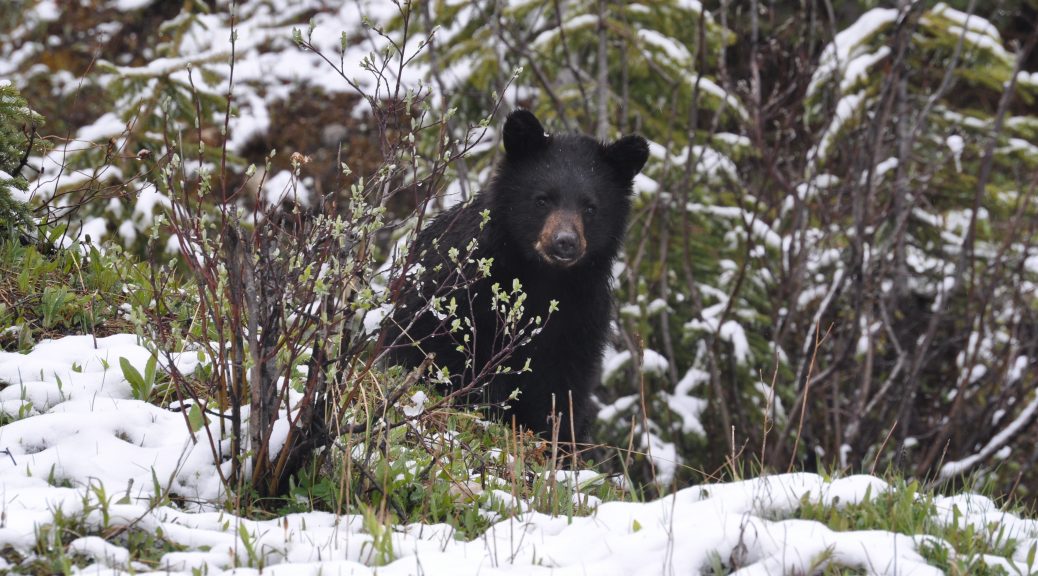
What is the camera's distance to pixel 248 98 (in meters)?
15.2

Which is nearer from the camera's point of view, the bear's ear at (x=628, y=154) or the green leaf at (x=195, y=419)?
the green leaf at (x=195, y=419)

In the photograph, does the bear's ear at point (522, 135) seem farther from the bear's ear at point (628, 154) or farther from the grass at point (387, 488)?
the grass at point (387, 488)

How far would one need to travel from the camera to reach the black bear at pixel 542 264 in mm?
5664

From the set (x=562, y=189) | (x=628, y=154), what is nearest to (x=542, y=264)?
(x=562, y=189)

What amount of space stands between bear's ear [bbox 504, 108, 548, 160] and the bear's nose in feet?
2.51

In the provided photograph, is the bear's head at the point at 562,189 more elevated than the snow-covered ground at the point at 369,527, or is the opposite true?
the bear's head at the point at 562,189

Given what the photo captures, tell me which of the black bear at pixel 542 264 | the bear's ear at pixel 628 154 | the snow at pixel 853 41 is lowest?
the black bear at pixel 542 264

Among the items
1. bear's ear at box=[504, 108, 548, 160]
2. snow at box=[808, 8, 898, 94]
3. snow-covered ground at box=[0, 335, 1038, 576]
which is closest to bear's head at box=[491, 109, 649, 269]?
bear's ear at box=[504, 108, 548, 160]

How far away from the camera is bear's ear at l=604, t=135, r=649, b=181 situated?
6.14m

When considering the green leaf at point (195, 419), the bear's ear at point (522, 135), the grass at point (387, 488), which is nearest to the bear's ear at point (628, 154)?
the bear's ear at point (522, 135)

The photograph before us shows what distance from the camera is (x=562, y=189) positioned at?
5969 millimetres

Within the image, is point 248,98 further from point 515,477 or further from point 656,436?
point 515,477

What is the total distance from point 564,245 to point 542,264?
13.1 inches

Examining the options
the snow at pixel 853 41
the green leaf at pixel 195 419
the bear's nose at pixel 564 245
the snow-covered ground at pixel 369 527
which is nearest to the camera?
the snow-covered ground at pixel 369 527
